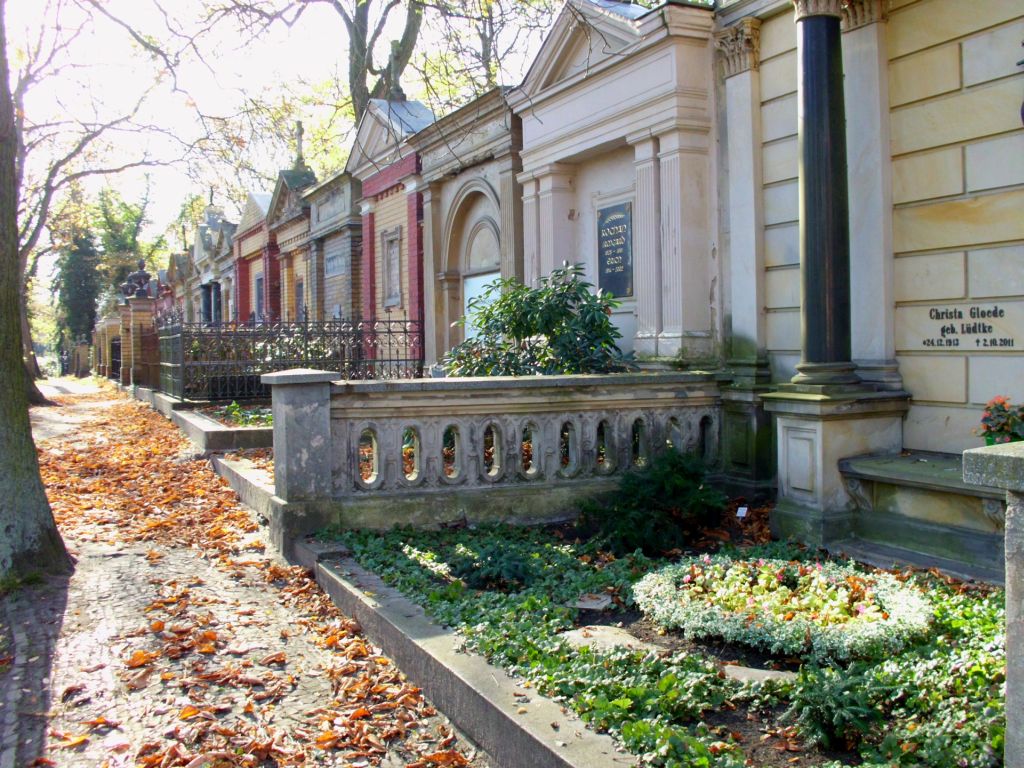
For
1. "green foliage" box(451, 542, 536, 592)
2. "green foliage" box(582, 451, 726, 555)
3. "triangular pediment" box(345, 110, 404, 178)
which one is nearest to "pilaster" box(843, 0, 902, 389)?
"green foliage" box(582, 451, 726, 555)

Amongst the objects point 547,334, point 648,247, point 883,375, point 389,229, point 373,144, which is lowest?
point 883,375

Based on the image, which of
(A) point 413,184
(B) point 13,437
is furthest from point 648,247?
(A) point 413,184

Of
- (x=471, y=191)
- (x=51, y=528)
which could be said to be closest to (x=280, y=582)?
(x=51, y=528)

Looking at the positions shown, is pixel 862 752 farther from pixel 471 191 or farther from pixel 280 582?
pixel 471 191

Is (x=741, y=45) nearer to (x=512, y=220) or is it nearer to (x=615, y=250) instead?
(x=615, y=250)

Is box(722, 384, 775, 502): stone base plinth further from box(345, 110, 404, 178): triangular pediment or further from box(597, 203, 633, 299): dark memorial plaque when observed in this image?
box(345, 110, 404, 178): triangular pediment

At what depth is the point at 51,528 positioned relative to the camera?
6.28 meters

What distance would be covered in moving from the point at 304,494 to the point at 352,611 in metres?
1.46

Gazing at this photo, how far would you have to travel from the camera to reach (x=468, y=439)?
684cm

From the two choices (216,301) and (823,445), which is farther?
(216,301)

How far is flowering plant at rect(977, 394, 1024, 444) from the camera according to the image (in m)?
5.25

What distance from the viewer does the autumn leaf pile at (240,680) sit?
371cm

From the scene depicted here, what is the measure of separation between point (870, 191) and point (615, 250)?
337 centimetres

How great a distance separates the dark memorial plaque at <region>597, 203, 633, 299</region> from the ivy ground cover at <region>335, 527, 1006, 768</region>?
4796mm
